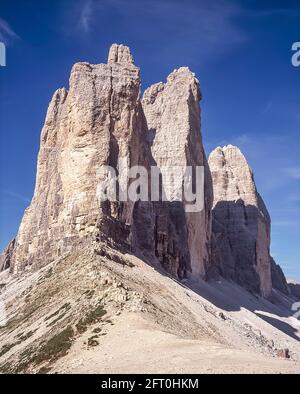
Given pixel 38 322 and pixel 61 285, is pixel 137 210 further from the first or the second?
pixel 38 322

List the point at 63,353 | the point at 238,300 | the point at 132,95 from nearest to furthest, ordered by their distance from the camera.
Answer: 1. the point at 63,353
2. the point at 132,95
3. the point at 238,300

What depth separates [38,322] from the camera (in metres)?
41.4

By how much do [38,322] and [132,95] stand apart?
128 feet

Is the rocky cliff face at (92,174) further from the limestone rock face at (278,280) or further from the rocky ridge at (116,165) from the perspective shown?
the limestone rock face at (278,280)

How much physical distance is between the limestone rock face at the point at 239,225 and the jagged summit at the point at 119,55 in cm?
5640

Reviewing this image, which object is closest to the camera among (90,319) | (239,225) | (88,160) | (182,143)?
(90,319)

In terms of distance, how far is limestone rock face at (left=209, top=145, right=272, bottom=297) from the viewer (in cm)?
12706

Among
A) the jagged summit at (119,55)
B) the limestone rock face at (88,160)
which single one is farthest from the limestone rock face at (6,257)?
the jagged summit at (119,55)

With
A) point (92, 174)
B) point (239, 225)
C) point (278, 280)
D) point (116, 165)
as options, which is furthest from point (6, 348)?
point (278, 280)

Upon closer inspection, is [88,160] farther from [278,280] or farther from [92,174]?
[278,280]

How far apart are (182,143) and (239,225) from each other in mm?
40834

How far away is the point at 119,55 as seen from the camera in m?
77.0

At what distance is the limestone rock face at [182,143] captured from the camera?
96.7 m
